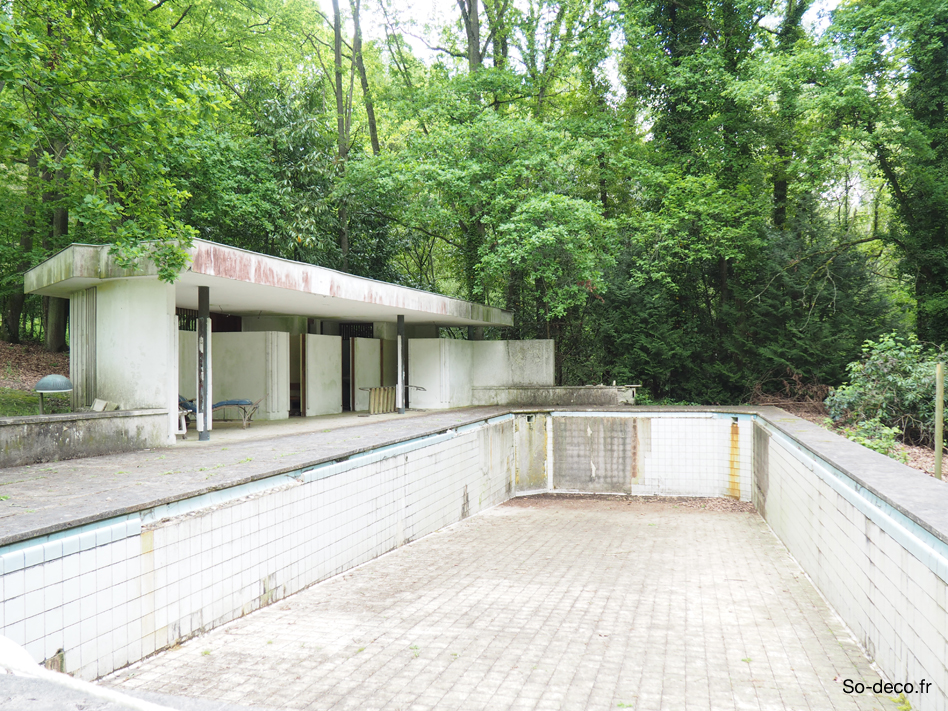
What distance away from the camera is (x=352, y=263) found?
1948 cm

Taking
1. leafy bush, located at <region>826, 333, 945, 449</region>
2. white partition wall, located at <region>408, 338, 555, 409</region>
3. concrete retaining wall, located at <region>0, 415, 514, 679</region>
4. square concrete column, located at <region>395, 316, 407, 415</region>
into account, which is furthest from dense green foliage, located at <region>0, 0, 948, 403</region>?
concrete retaining wall, located at <region>0, 415, 514, 679</region>

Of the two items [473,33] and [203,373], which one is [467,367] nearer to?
[203,373]

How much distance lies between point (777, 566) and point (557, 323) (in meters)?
11.4

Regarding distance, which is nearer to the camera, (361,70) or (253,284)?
(253,284)

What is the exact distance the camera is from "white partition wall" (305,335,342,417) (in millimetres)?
12578

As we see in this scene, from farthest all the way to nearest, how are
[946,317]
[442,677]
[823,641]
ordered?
[946,317]
[823,641]
[442,677]

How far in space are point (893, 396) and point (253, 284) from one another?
946 cm

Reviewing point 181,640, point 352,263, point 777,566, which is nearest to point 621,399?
point 777,566

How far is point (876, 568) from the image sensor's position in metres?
3.96

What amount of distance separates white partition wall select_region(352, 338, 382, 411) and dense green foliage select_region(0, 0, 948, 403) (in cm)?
317

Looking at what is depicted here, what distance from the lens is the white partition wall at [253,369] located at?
1170 centimetres

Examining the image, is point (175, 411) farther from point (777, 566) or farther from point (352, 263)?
point (352, 263)

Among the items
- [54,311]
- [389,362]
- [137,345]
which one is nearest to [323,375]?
[389,362]

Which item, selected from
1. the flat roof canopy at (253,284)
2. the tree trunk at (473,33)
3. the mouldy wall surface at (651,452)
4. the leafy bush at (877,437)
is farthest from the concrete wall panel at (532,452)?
the tree trunk at (473,33)
